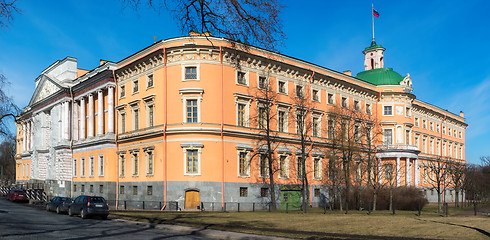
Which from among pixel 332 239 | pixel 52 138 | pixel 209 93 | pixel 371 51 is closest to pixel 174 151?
pixel 209 93

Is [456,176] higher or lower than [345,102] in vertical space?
lower

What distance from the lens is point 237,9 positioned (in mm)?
9234

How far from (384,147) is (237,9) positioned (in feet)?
185

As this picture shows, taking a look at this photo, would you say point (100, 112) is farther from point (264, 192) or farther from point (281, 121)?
point (264, 192)

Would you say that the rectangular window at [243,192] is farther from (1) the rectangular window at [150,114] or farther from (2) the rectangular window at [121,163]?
(2) the rectangular window at [121,163]

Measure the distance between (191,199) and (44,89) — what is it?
40799 millimetres

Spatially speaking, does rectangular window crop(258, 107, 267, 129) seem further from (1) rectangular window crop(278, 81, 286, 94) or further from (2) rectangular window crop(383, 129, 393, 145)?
(2) rectangular window crop(383, 129, 393, 145)

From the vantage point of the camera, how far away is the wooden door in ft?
129

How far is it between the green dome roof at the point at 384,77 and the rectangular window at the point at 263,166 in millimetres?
27298

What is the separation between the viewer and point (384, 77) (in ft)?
212

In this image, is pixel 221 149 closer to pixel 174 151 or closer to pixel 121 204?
pixel 174 151

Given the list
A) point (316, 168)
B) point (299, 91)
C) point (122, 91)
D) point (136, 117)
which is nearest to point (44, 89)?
point (122, 91)

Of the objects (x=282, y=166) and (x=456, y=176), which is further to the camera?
(x=456, y=176)

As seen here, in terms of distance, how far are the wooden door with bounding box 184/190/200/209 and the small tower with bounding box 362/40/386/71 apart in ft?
148
